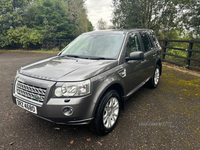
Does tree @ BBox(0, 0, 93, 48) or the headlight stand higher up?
tree @ BBox(0, 0, 93, 48)

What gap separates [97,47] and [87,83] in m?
1.35

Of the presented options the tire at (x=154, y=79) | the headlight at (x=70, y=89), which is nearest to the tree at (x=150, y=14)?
the tire at (x=154, y=79)

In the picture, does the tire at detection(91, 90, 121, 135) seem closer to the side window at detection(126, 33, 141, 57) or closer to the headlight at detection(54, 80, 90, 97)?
the headlight at detection(54, 80, 90, 97)

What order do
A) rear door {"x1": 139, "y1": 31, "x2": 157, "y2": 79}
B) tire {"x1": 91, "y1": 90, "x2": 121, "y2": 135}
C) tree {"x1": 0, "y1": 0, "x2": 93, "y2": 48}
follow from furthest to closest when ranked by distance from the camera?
tree {"x1": 0, "y1": 0, "x2": 93, "y2": 48}, rear door {"x1": 139, "y1": 31, "x2": 157, "y2": 79}, tire {"x1": 91, "y1": 90, "x2": 121, "y2": 135}

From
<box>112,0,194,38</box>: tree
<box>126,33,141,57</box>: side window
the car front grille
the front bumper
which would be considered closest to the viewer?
the front bumper

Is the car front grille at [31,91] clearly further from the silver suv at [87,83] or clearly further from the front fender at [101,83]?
the front fender at [101,83]

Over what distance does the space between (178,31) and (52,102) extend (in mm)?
11291

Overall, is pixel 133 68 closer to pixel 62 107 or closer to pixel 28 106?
pixel 62 107

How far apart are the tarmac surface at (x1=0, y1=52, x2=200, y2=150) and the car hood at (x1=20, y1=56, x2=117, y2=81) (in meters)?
1.14

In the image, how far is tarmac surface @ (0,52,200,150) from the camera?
8.23ft

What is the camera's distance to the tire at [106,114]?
246 cm

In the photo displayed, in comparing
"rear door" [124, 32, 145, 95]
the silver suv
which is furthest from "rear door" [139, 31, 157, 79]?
the silver suv

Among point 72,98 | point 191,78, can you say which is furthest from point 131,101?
point 191,78

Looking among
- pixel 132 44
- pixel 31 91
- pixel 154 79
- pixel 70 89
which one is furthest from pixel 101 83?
pixel 154 79
